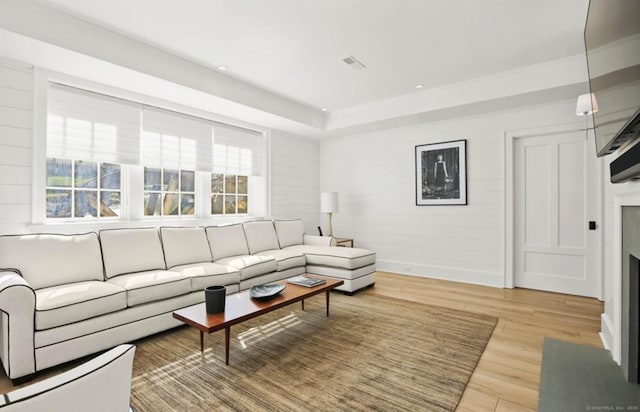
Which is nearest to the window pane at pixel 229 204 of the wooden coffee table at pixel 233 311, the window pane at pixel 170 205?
the window pane at pixel 170 205

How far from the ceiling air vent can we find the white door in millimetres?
2437

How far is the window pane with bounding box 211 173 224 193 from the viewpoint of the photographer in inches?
188

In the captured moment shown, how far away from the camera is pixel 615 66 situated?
1.44 meters

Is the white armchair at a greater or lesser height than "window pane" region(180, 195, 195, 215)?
lesser

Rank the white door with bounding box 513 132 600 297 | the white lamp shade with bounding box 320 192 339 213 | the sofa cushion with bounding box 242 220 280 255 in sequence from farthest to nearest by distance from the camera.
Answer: the white lamp shade with bounding box 320 192 339 213 < the sofa cushion with bounding box 242 220 280 255 < the white door with bounding box 513 132 600 297

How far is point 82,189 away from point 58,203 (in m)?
0.26

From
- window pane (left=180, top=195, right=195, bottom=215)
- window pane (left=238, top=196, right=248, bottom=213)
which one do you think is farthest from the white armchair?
window pane (left=238, top=196, right=248, bottom=213)

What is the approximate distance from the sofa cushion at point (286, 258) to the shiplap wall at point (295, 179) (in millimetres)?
1088

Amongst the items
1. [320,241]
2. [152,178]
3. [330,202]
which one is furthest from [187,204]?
[330,202]

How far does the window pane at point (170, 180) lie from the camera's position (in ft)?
13.8

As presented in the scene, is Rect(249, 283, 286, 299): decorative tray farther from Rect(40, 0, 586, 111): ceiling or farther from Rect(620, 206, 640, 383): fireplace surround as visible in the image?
Rect(620, 206, 640, 383): fireplace surround

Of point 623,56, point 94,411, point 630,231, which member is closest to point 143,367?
point 94,411

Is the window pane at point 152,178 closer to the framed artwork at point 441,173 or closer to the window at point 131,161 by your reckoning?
the window at point 131,161

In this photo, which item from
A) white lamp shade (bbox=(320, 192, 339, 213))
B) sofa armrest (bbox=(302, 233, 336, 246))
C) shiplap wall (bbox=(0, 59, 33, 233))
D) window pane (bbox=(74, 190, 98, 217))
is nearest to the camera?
shiplap wall (bbox=(0, 59, 33, 233))
